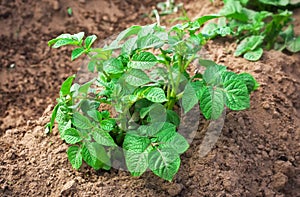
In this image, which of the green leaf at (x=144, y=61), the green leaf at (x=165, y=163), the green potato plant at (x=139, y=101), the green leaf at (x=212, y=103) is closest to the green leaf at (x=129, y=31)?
the green potato plant at (x=139, y=101)

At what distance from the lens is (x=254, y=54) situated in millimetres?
2330

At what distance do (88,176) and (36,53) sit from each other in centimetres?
96

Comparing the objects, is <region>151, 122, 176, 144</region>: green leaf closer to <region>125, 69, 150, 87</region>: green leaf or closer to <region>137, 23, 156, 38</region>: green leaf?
<region>125, 69, 150, 87</region>: green leaf

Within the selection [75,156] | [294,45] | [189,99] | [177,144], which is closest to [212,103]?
[189,99]

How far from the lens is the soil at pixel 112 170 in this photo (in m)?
1.91

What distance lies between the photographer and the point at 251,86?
1.97 m

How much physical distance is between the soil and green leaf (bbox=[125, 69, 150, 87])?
36cm

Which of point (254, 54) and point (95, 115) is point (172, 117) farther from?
point (254, 54)

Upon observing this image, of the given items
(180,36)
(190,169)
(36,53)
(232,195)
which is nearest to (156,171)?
(190,169)

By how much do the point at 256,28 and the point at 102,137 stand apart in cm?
101

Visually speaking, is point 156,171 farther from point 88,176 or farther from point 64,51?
point 64,51

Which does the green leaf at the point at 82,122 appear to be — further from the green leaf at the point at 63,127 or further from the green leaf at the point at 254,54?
the green leaf at the point at 254,54

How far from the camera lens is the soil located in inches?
75.0

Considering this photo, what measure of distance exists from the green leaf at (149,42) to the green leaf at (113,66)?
0.10 metres
